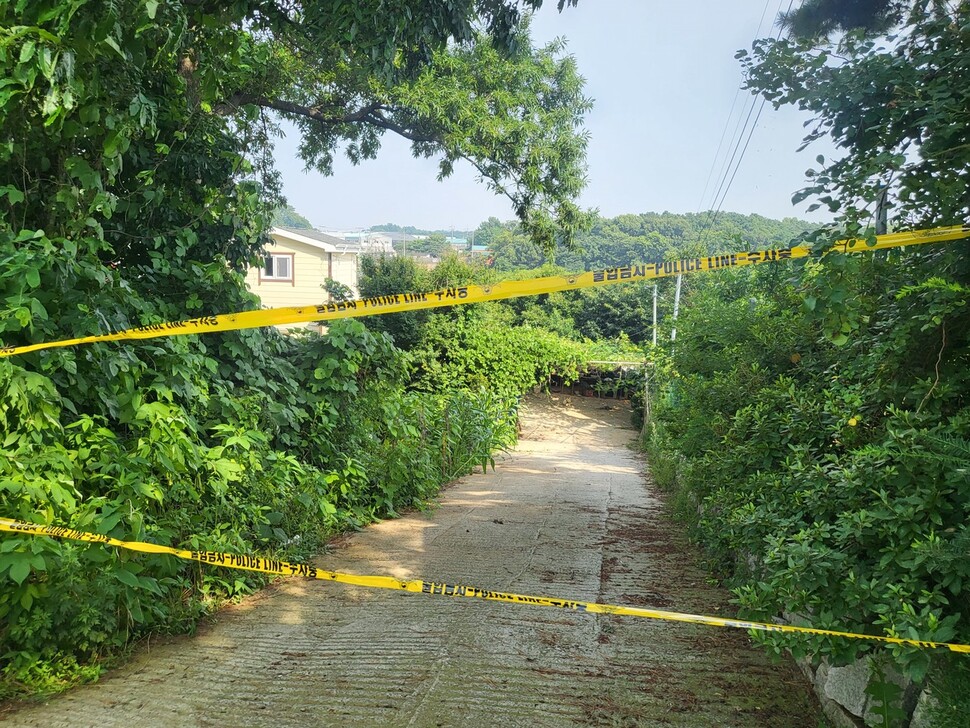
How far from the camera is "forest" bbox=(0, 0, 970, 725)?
2926 millimetres

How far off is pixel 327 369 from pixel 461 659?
3699 mm

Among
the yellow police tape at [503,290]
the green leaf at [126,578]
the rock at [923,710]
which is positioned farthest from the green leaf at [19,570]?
the rock at [923,710]

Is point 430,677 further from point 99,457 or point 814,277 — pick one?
point 814,277

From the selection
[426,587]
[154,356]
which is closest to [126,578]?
[426,587]

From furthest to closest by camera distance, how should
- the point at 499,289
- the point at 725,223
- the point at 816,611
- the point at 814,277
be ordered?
the point at 725,223
the point at 499,289
the point at 814,277
the point at 816,611

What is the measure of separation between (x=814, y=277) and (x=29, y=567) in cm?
374

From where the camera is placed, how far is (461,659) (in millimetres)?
4230

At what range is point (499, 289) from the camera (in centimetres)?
372

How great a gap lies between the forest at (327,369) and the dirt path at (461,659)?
13.4 inches

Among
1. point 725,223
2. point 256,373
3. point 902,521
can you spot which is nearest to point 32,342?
point 256,373

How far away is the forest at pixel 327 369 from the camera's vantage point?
9.60 feet

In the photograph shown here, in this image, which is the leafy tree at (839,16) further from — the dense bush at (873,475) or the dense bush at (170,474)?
the dense bush at (170,474)

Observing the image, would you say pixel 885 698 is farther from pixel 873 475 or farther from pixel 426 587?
pixel 426 587

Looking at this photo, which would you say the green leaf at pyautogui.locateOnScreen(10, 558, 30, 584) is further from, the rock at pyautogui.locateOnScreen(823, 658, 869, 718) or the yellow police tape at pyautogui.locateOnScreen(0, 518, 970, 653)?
the rock at pyautogui.locateOnScreen(823, 658, 869, 718)
